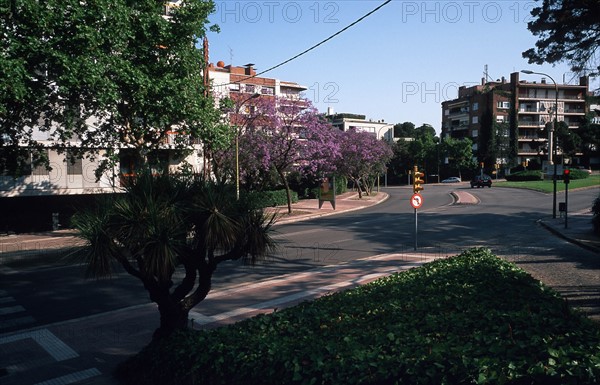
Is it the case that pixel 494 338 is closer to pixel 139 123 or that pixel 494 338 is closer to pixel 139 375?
pixel 139 375

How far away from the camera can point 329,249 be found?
1889cm

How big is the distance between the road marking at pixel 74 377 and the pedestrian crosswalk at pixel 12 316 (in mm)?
3345

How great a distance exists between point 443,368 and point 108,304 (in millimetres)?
10086

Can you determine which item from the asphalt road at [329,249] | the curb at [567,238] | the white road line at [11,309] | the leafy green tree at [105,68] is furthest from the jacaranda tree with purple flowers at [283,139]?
the white road line at [11,309]

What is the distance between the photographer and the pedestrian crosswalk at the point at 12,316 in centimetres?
1012

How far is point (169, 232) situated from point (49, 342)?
4.92m

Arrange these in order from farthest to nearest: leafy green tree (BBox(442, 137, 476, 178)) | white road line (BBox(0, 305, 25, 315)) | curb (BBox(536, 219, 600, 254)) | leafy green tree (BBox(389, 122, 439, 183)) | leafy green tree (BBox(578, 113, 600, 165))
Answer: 1. leafy green tree (BBox(389, 122, 439, 183))
2. leafy green tree (BBox(442, 137, 476, 178))
3. leafy green tree (BBox(578, 113, 600, 165))
4. curb (BBox(536, 219, 600, 254))
5. white road line (BBox(0, 305, 25, 315))

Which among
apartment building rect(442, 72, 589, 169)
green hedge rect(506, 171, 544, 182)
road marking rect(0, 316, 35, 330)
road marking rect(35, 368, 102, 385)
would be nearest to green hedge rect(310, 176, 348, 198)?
green hedge rect(506, 171, 544, 182)

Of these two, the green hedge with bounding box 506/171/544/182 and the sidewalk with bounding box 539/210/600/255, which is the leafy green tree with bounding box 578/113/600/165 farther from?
the sidewalk with bounding box 539/210/600/255

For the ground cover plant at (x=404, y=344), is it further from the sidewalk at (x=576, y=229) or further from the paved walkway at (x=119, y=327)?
the sidewalk at (x=576, y=229)

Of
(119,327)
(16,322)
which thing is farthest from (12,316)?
(119,327)

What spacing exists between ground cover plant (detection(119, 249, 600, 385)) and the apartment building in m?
76.9

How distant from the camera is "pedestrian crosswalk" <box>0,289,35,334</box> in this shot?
10125mm

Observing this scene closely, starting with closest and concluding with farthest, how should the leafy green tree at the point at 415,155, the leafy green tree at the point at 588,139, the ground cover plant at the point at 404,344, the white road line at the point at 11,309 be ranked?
the ground cover plant at the point at 404,344, the white road line at the point at 11,309, the leafy green tree at the point at 588,139, the leafy green tree at the point at 415,155
